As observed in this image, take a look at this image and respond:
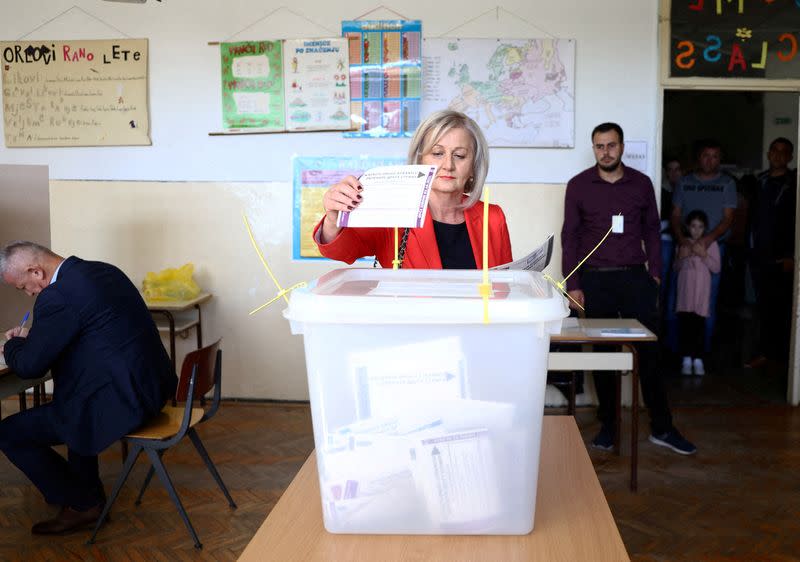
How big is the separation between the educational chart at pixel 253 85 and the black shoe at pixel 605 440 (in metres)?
2.72

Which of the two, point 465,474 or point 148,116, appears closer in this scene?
point 465,474

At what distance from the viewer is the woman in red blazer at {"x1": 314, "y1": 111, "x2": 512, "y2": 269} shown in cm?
194

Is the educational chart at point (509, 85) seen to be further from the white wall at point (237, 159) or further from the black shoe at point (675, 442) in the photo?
the black shoe at point (675, 442)

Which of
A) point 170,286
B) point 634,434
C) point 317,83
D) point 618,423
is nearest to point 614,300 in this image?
point 618,423

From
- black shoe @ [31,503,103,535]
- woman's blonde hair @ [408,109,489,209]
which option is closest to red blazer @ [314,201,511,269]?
woman's blonde hair @ [408,109,489,209]

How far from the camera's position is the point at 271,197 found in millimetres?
5305

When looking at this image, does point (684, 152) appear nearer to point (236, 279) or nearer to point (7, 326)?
point (236, 279)

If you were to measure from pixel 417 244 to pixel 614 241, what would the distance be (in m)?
2.92

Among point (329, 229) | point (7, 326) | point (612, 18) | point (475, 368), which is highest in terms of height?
point (612, 18)

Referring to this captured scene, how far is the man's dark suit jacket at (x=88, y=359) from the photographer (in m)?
3.22

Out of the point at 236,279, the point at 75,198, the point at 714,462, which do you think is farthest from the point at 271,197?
the point at 714,462

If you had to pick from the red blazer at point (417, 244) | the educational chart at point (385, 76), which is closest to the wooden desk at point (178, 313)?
the educational chart at point (385, 76)

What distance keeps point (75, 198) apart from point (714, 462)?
4.32 meters

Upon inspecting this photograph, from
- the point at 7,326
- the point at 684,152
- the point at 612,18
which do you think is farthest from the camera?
the point at 684,152
